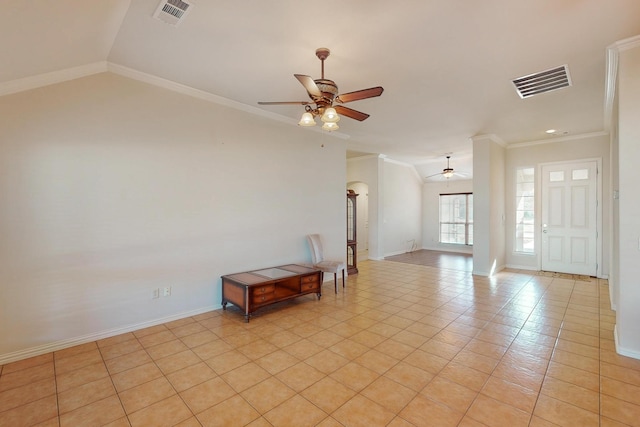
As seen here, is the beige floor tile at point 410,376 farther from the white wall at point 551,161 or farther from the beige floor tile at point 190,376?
the white wall at point 551,161

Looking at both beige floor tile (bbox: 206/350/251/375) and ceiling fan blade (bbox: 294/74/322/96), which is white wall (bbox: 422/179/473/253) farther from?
beige floor tile (bbox: 206/350/251/375)

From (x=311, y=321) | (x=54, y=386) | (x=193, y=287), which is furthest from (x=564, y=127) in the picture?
(x=54, y=386)

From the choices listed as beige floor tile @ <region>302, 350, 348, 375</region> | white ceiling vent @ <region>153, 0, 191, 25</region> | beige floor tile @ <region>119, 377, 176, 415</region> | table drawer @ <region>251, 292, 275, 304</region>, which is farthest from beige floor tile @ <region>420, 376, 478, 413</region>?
white ceiling vent @ <region>153, 0, 191, 25</region>

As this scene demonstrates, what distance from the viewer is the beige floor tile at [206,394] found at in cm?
218

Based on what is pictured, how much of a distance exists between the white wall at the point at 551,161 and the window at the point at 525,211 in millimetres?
91

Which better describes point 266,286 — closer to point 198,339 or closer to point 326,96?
point 198,339

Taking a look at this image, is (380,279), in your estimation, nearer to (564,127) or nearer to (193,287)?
(193,287)

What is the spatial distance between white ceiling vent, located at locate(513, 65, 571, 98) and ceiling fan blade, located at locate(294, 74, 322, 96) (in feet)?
8.45

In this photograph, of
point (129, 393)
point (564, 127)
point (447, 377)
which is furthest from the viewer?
point (564, 127)

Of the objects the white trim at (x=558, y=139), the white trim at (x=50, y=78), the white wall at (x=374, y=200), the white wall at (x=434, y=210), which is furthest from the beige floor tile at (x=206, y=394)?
the white wall at (x=434, y=210)

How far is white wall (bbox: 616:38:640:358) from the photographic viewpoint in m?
2.74

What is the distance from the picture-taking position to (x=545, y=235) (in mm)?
6516

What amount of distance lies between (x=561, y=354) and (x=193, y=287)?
14.0 ft

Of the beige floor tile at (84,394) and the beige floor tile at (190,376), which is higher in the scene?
the beige floor tile at (190,376)
